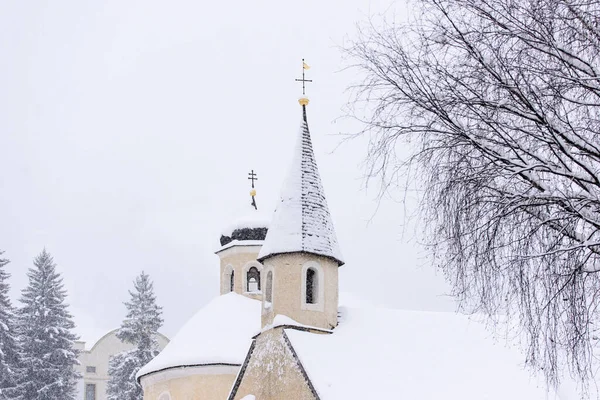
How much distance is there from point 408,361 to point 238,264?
12.9 metres

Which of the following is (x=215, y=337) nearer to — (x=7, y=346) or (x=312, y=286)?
(x=312, y=286)

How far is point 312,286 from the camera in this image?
71.7ft

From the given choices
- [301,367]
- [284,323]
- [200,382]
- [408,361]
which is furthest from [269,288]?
[200,382]

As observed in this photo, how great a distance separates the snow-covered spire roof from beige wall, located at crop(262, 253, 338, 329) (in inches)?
10.0

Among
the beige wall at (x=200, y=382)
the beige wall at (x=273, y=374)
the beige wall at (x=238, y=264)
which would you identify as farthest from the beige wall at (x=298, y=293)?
the beige wall at (x=238, y=264)

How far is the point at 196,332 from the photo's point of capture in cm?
2731

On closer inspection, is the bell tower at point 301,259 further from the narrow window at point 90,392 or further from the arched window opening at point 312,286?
the narrow window at point 90,392

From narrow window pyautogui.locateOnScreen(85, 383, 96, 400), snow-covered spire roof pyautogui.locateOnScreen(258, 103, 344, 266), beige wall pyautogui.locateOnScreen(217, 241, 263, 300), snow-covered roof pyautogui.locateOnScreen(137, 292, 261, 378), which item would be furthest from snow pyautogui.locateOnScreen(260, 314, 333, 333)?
narrow window pyautogui.locateOnScreen(85, 383, 96, 400)

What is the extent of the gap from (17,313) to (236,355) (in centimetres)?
2528

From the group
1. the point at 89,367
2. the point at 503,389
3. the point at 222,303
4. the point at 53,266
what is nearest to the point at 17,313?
the point at 53,266

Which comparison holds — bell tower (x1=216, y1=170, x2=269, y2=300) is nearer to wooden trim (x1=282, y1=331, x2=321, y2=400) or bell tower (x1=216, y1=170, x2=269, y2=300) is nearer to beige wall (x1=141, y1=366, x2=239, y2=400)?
beige wall (x1=141, y1=366, x2=239, y2=400)

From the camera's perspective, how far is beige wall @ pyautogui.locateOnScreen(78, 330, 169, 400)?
54.2m

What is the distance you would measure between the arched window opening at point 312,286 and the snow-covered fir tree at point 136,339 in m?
24.7

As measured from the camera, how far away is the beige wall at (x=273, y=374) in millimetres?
19375
